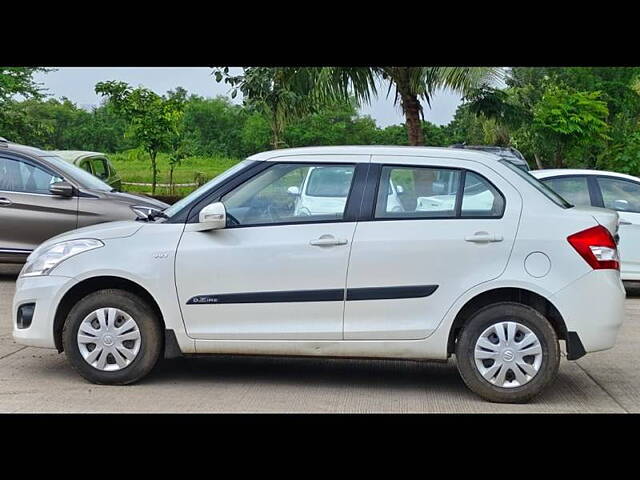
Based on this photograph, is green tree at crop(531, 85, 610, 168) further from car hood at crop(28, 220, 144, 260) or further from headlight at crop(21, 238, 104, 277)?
headlight at crop(21, 238, 104, 277)

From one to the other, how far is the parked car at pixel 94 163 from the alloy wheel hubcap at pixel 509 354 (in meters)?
11.6

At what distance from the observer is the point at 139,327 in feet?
22.7

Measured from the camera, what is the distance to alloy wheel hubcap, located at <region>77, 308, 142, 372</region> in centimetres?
695

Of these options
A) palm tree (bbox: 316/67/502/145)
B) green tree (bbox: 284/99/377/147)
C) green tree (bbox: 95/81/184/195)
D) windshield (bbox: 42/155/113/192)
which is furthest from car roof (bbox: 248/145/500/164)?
green tree (bbox: 284/99/377/147)

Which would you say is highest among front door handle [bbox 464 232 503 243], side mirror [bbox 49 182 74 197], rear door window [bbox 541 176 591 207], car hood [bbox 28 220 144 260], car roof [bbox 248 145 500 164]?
car roof [bbox 248 145 500 164]

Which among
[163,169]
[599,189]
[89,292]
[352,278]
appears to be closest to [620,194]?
[599,189]

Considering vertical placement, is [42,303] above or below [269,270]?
below

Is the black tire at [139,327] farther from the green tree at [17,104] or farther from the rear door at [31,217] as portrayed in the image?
the green tree at [17,104]

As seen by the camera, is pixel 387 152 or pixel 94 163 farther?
pixel 94 163

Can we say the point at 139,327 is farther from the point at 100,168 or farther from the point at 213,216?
the point at 100,168

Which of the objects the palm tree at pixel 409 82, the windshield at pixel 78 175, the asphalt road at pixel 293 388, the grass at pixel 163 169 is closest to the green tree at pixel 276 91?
the palm tree at pixel 409 82

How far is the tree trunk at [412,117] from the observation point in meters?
19.8

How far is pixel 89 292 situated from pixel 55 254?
14.6 inches

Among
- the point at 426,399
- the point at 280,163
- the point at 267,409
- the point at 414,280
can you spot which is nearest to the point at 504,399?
the point at 426,399
